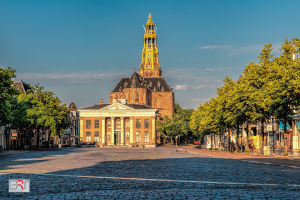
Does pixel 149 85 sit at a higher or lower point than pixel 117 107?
higher

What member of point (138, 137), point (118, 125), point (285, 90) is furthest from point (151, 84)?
point (285, 90)

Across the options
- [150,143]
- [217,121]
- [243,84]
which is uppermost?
[243,84]

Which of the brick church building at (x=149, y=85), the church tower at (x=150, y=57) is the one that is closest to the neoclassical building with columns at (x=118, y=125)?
the brick church building at (x=149, y=85)

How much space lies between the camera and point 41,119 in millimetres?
63750

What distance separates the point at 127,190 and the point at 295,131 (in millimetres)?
46512

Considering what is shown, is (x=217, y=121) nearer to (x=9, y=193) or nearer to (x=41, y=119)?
(x=41, y=119)

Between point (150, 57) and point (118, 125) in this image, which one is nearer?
point (118, 125)

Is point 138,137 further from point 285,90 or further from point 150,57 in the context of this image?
point 285,90

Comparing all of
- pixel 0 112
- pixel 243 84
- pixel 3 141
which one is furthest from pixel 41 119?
pixel 243 84

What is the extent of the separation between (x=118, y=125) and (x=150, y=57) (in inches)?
2627

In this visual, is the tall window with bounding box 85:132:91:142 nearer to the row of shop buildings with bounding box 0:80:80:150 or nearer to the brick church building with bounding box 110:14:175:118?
the row of shop buildings with bounding box 0:80:80:150

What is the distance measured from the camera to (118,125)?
4685 inches

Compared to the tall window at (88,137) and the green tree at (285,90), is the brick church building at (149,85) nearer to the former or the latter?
the tall window at (88,137)

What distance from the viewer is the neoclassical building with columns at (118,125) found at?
115500mm
